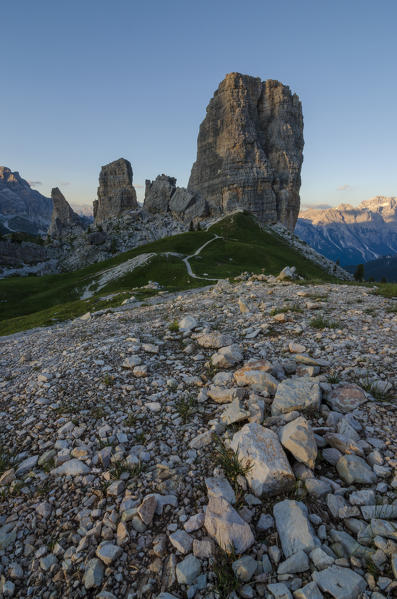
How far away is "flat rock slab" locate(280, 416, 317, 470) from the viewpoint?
4785 millimetres

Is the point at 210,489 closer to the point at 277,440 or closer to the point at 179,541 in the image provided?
the point at 179,541

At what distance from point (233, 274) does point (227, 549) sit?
5878 cm

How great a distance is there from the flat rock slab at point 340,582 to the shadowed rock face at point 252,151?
508 feet

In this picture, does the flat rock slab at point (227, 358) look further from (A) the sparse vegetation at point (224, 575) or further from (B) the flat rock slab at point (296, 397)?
(A) the sparse vegetation at point (224, 575)

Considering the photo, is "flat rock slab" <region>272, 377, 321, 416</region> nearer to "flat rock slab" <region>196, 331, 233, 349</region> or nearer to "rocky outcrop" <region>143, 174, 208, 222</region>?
"flat rock slab" <region>196, 331, 233, 349</region>

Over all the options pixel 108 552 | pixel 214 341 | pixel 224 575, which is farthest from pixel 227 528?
pixel 214 341

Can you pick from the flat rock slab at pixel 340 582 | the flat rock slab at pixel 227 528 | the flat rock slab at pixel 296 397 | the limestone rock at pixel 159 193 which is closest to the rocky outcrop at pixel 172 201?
the limestone rock at pixel 159 193

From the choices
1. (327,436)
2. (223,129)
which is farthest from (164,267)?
(223,129)

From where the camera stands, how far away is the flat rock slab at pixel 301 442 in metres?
4.79

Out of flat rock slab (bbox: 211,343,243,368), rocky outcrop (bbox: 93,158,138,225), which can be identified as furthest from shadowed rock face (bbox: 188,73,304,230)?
flat rock slab (bbox: 211,343,243,368)

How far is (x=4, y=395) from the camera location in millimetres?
8773

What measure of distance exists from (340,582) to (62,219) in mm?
204098

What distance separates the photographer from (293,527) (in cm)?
381

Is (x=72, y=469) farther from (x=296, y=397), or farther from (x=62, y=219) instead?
(x=62, y=219)
